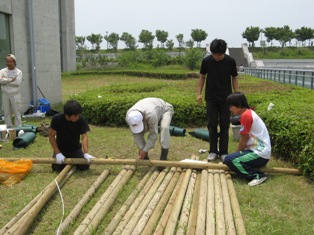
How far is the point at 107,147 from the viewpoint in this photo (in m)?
6.48

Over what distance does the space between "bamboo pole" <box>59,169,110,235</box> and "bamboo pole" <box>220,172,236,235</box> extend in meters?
1.46

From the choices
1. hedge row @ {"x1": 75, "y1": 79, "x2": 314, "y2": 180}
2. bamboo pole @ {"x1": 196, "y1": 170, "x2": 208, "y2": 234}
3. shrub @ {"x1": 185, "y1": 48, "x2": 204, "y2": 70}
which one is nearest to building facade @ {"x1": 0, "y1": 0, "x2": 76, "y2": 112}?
hedge row @ {"x1": 75, "y1": 79, "x2": 314, "y2": 180}

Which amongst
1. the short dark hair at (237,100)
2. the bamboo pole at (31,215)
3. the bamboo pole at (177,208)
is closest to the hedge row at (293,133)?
the short dark hair at (237,100)

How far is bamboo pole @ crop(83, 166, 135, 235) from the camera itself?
3275 millimetres

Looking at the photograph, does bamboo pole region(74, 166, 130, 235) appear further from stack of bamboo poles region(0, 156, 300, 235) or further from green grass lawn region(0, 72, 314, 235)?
green grass lawn region(0, 72, 314, 235)

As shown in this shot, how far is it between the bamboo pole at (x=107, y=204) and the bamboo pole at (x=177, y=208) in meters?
0.66

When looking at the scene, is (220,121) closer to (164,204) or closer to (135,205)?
(164,204)

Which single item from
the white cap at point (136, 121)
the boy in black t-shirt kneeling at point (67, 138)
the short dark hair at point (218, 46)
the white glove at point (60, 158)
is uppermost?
the short dark hair at point (218, 46)

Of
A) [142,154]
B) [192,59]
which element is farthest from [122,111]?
[192,59]

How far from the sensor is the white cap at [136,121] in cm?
445

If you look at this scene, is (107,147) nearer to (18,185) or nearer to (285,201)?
(18,185)

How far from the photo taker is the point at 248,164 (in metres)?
4.59

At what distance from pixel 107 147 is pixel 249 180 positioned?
9.19ft

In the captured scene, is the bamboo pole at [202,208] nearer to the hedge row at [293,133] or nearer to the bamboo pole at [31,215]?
the hedge row at [293,133]
